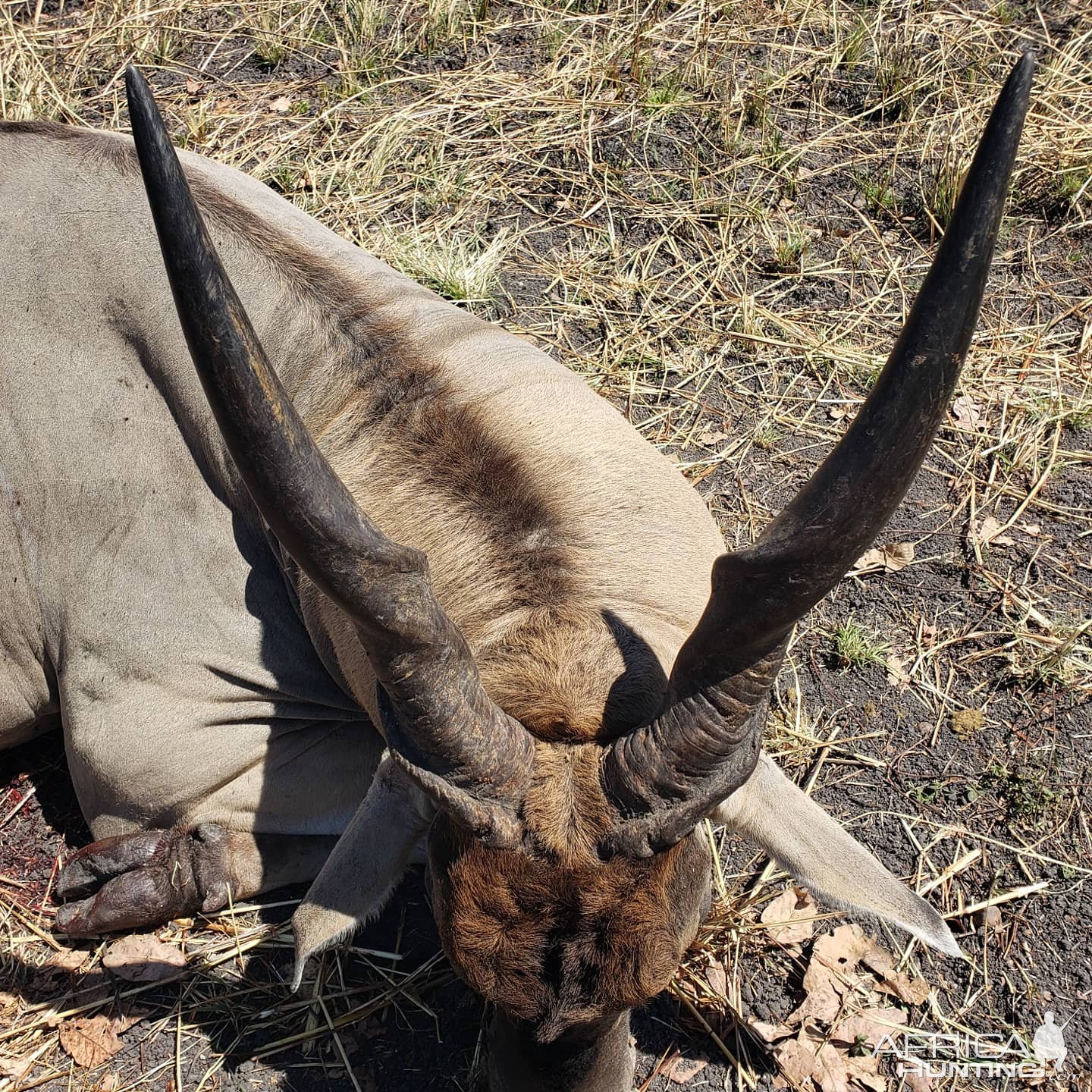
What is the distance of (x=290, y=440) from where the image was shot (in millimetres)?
2418

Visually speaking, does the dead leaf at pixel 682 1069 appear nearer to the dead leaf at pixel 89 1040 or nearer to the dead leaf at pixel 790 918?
the dead leaf at pixel 790 918

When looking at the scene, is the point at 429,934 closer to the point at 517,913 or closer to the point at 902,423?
the point at 517,913

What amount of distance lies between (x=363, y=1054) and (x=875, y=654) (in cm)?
282

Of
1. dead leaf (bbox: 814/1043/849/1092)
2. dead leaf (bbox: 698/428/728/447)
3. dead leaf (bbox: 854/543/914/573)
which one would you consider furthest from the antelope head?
dead leaf (bbox: 698/428/728/447)

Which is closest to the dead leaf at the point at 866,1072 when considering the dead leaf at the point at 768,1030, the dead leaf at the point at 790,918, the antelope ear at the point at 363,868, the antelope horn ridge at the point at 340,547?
the dead leaf at the point at 768,1030

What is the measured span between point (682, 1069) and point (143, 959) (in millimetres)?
2279

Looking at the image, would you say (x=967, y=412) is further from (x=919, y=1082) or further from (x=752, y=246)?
(x=919, y=1082)

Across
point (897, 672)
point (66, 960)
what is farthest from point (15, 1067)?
point (897, 672)

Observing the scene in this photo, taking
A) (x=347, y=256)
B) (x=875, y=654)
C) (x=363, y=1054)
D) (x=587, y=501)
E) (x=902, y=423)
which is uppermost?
(x=902, y=423)

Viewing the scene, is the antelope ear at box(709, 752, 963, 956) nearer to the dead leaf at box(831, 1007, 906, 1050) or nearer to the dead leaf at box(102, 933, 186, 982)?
the dead leaf at box(831, 1007, 906, 1050)

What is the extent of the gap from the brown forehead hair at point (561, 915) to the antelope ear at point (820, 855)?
530 millimetres

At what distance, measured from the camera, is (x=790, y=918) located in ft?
15.0

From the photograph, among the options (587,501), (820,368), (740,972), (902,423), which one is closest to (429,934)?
(740,972)

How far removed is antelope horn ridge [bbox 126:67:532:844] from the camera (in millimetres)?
2254
